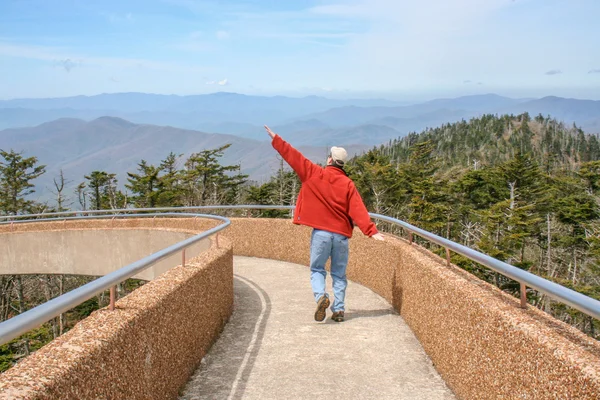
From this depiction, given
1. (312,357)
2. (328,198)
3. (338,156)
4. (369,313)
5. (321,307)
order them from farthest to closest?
(369,313) → (321,307) → (338,156) → (328,198) → (312,357)

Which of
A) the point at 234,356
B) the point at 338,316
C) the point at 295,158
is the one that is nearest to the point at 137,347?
the point at 234,356

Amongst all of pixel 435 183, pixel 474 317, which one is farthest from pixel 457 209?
pixel 474 317

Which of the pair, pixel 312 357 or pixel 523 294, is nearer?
pixel 523 294

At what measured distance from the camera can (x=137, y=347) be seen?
3.39 meters

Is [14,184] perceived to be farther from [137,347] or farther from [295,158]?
[137,347]

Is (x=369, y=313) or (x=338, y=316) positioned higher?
(x=338, y=316)

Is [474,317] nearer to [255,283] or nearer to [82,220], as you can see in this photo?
[255,283]

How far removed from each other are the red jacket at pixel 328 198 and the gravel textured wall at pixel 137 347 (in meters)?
1.28

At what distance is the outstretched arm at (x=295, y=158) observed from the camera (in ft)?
19.5

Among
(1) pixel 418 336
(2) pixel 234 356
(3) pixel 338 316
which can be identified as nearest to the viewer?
(2) pixel 234 356

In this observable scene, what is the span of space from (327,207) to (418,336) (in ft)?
5.63

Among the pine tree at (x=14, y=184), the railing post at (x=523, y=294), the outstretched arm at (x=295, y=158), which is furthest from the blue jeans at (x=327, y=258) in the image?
the pine tree at (x=14, y=184)

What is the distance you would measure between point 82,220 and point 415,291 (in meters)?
14.3

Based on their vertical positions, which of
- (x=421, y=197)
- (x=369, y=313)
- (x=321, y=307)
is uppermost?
(x=321, y=307)
